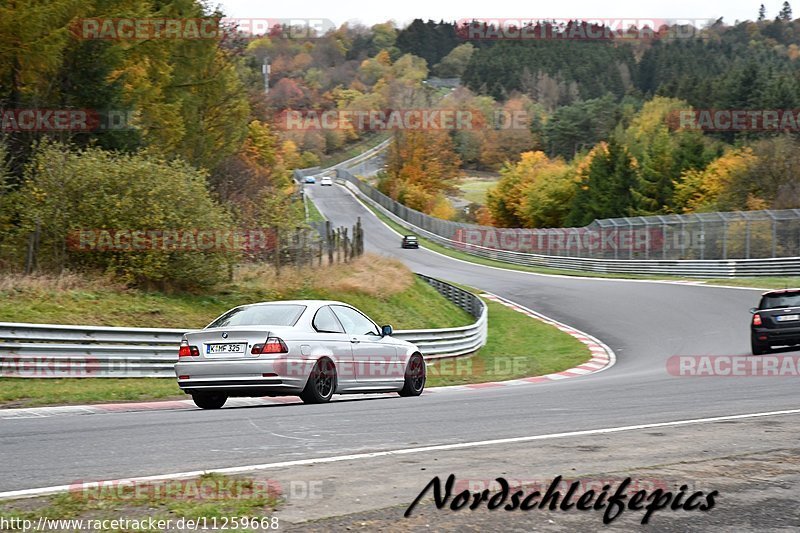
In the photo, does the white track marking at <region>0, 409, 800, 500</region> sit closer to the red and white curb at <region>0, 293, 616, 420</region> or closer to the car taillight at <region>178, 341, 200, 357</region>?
the red and white curb at <region>0, 293, 616, 420</region>

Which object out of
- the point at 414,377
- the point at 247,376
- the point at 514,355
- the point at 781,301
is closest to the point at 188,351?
the point at 247,376

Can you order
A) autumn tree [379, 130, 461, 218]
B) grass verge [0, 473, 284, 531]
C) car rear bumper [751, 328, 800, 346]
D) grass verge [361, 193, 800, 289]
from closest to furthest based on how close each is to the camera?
grass verge [0, 473, 284, 531]
car rear bumper [751, 328, 800, 346]
grass verge [361, 193, 800, 289]
autumn tree [379, 130, 461, 218]

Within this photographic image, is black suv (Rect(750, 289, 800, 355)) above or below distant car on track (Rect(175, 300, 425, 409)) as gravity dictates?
below

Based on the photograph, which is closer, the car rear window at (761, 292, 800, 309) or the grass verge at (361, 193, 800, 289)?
the car rear window at (761, 292, 800, 309)

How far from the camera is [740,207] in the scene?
64125 millimetres

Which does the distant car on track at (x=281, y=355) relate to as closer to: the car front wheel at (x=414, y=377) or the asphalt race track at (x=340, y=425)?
the asphalt race track at (x=340, y=425)

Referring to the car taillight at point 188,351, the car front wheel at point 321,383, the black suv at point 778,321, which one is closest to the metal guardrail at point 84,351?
the car taillight at point 188,351

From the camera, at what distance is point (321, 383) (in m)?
12.8

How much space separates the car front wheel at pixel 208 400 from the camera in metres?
12.8

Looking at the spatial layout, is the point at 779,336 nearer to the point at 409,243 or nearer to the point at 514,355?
the point at 514,355

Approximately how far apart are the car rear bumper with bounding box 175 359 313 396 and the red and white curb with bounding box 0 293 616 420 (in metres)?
0.61

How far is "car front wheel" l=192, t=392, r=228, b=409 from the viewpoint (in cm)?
1283

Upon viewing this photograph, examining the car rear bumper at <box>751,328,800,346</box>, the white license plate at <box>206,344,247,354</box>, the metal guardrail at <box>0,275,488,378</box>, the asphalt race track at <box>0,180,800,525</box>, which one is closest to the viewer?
the asphalt race track at <box>0,180,800,525</box>

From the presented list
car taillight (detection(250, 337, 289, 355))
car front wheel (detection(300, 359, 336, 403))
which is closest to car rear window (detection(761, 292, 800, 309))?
car front wheel (detection(300, 359, 336, 403))
